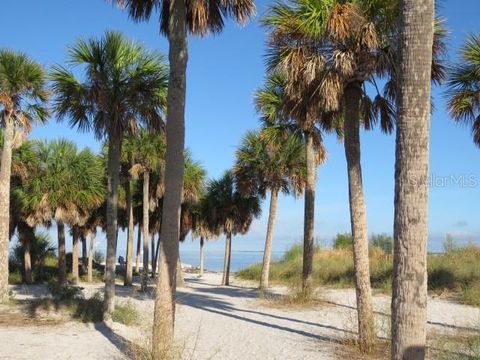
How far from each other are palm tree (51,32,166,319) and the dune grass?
29.4 feet

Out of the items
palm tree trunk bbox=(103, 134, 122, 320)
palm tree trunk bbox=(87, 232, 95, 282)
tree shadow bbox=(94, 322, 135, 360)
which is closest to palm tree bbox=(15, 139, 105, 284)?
palm tree trunk bbox=(87, 232, 95, 282)

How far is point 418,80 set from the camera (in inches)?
217

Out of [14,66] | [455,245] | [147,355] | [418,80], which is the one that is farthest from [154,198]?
[418,80]

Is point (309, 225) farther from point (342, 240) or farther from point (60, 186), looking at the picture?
point (342, 240)

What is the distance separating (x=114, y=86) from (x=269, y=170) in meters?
11.8

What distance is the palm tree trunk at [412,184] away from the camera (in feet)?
17.0

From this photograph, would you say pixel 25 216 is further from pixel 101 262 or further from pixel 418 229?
pixel 418 229

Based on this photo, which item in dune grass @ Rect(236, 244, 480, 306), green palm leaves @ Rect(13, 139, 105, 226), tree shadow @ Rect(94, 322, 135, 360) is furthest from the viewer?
green palm leaves @ Rect(13, 139, 105, 226)

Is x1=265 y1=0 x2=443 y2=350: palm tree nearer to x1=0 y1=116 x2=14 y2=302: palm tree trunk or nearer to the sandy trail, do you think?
the sandy trail

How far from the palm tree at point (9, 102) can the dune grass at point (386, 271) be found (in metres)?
10.4

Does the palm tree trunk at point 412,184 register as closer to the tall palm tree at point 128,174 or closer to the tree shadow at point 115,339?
the tree shadow at point 115,339

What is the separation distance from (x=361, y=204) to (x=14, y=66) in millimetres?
12727

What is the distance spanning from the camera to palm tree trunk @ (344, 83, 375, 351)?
10.1 m

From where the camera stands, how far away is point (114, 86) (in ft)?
45.0
